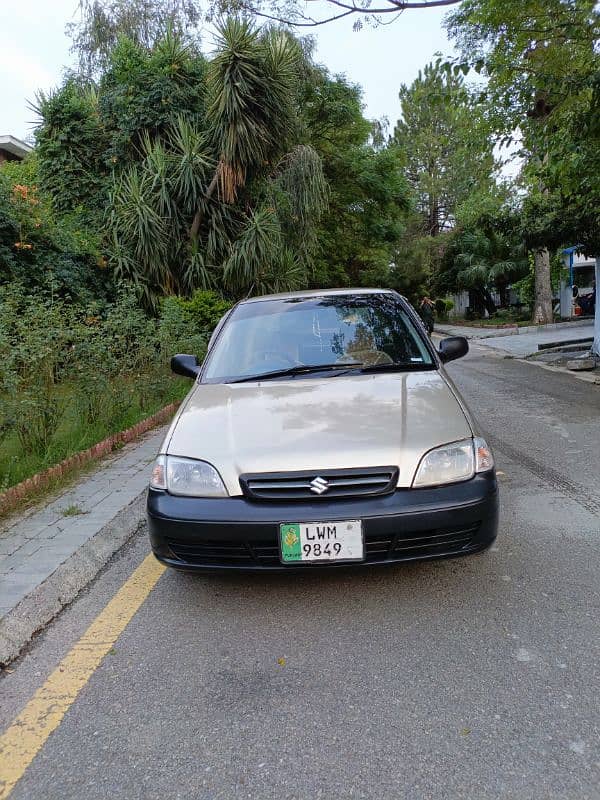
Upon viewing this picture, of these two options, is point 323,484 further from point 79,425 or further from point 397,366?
point 79,425

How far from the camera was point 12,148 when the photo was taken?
21.1m

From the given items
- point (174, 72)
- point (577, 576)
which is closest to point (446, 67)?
point (577, 576)

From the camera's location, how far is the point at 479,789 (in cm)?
177

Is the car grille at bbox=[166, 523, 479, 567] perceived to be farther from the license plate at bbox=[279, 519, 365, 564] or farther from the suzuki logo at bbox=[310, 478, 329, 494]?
the suzuki logo at bbox=[310, 478, 329, 494]

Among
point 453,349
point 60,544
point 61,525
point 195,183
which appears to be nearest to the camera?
point 60,544

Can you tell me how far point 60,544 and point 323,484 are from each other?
1.92 meters

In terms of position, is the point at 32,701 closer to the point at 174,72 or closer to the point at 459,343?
the point at 459,343

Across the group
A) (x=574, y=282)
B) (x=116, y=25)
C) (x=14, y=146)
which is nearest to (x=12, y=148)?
(x=14, y=146)

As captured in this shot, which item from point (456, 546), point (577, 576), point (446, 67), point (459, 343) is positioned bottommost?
point (577, 576)

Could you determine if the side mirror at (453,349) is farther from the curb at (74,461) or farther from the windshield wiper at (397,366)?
the curb at (74,461)

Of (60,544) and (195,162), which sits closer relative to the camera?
(60,544)

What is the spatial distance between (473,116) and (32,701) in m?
10.3

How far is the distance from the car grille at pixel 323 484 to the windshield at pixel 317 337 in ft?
3.72

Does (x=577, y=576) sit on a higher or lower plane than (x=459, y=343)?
lower
